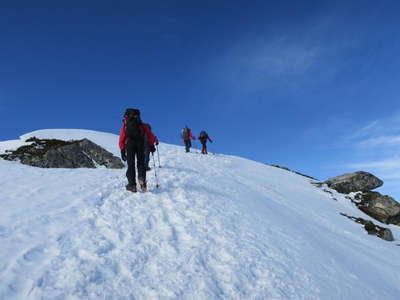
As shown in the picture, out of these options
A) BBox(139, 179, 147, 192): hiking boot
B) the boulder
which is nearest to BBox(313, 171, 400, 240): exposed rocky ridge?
the boulder

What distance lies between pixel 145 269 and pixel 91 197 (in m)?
4.31

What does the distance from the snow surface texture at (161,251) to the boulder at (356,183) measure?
14.0 meters

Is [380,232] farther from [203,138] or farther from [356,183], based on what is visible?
[203,138]

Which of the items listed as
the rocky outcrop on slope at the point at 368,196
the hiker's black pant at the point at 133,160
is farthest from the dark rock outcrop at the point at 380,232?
the hiker's black pant at the point at 133,160

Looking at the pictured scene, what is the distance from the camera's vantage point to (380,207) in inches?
763

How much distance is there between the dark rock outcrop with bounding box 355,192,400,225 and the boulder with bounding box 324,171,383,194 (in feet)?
4.58

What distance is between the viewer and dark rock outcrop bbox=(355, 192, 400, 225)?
61.5 ft

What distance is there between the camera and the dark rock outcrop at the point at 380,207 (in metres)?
18.7

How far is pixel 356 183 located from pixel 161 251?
22.7m

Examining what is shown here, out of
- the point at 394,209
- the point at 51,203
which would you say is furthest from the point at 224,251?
the point at 394,209

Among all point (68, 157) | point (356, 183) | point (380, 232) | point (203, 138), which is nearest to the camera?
point (380, 232)

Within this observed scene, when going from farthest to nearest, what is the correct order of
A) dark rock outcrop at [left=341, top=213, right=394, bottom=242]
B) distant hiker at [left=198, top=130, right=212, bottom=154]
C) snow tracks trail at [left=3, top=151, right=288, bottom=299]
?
1. distant hiker at [left=198, top=130, right=212, bottom=154]
2. dark rock outcrop at [left=341, top=213, right=394, bottom=242]
3. snow tracks trail at [left=3, top=151, right=288, bottom=299]

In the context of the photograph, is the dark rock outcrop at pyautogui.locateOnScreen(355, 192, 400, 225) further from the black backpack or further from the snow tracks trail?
the black backpack

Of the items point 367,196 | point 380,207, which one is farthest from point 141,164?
point 367,196
